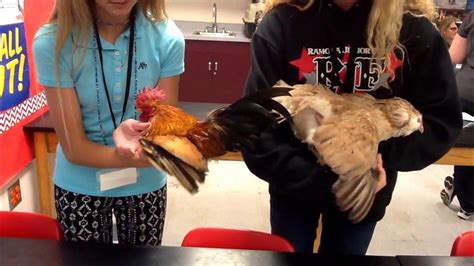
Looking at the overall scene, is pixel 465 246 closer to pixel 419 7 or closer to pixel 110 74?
pixel 419 7

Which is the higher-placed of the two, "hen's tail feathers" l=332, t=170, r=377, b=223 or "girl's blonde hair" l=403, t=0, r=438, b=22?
"girl's blonde hair" l=403, t=0, r=438, b=22

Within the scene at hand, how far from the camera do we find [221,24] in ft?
16.1

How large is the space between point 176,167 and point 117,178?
18.8 inches

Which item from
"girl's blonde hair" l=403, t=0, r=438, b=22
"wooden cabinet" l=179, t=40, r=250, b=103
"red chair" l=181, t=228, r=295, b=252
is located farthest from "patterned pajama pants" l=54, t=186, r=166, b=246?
"wooden cabinet" l=179, t=40, r=250, b=103

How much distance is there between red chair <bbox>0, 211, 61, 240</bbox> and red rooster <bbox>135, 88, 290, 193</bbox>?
0.50 m

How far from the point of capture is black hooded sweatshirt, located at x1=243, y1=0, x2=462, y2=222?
1.11 m

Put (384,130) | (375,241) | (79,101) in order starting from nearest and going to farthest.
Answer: (384,130)
(79,101)
(375,241)

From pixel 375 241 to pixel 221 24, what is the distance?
3003mm

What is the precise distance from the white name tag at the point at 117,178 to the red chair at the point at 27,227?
0.61ft

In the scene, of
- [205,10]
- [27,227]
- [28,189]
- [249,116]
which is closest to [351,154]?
[249,116]

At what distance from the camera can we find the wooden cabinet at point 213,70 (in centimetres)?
424

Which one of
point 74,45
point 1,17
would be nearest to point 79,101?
point 74,45

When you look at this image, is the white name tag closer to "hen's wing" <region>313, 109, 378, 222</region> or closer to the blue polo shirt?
the blue polo shirt

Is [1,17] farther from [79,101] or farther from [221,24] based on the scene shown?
[221,24]
